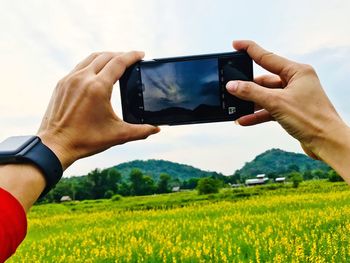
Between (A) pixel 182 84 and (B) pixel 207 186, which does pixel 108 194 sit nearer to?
(B) pixel 207 186

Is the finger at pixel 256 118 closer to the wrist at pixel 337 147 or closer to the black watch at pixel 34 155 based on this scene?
the wrist at pixel 337 147

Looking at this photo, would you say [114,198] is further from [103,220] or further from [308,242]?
[308,242]

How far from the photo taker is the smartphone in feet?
6.15

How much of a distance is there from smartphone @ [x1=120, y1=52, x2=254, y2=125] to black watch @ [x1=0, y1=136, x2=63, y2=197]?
1.85 ft

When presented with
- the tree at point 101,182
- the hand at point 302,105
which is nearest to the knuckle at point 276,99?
the hand at point 302,105

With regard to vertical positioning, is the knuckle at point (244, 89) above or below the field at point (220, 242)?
above

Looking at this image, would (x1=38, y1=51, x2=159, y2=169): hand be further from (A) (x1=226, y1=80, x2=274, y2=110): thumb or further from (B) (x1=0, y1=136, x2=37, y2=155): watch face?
(A) (x1=226, y1=80, x2=274, y2=110): thumb

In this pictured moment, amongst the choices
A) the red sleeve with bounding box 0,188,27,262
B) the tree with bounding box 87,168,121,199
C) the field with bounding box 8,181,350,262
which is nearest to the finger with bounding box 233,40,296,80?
the red sleeve with bounding box 0,188,27,262

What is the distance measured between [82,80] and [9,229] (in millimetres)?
474

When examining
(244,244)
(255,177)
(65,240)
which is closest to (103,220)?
(65,240)

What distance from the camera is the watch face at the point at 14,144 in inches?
51.6

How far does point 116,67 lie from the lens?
1510 mm

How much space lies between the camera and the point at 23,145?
133 centimetres

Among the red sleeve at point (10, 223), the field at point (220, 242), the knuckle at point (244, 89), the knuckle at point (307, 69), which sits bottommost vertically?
the field at point (220, 242)
